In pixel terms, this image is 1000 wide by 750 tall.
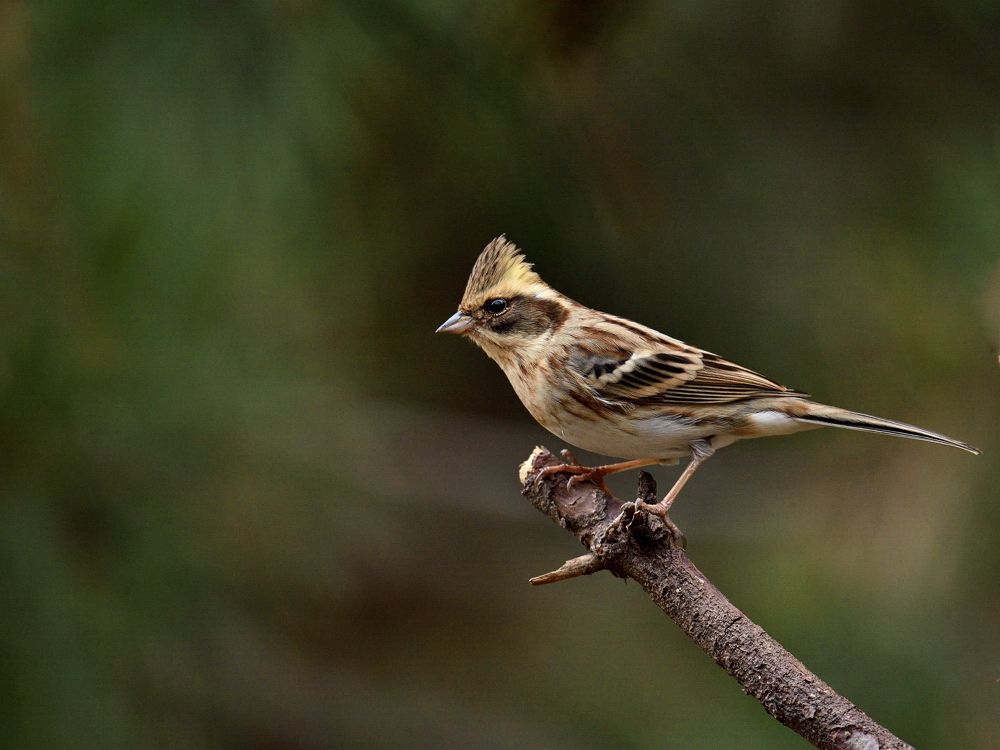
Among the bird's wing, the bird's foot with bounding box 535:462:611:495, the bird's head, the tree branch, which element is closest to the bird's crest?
the bird's head

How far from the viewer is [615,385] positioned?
294cm

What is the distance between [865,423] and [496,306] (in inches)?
45.6

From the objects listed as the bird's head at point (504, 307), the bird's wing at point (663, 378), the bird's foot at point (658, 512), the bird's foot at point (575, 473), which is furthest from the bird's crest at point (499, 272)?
the bird's foot at point (658, 512)

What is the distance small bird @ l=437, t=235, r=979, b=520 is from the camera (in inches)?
113

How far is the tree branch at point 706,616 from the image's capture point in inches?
76.2

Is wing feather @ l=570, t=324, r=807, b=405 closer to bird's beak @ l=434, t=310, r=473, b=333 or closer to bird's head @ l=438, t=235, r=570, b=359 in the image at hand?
bird's head @ l=438, t=235, r=570, b=359

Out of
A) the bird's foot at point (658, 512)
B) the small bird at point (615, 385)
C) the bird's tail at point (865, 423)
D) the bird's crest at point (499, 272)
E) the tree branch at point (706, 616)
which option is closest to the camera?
A: the tree branch at point (706, 616)

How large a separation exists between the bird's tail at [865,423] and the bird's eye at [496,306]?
950mm

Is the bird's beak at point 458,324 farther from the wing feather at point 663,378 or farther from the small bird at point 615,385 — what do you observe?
the wing feather at point 663,378

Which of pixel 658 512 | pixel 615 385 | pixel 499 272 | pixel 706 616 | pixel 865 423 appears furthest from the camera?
pixel 499 272

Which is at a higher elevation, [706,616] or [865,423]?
[865,423]

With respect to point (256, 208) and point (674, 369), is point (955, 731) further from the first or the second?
point (256, 208)

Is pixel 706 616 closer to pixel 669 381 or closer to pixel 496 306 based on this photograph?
pixel 669 381

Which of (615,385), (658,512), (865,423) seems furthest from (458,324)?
(865,423)
